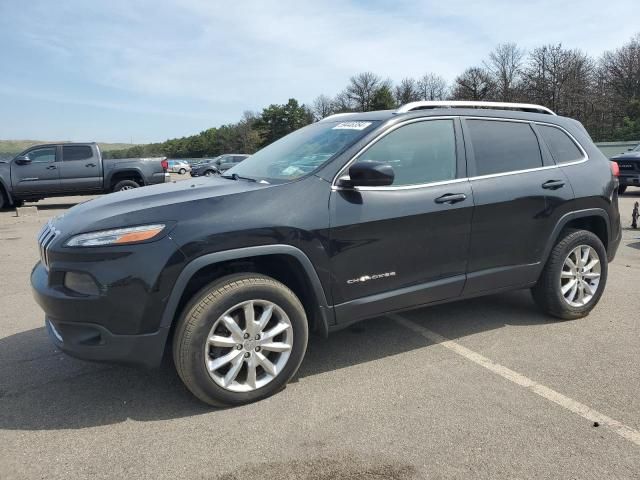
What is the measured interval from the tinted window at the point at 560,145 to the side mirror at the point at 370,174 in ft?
6.39

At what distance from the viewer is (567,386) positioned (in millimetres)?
3277

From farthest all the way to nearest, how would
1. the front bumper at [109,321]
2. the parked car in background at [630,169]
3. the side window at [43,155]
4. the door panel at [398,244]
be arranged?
1. the parked car in background at [630,169]
2. the side window at [43,155]
3. the door panel at [398,244]
4. the front bumper at [109,321]

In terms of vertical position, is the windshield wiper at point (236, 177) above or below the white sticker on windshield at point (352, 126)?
below

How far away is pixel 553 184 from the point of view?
13.8 ft

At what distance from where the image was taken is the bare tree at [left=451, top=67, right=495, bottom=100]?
58128mm

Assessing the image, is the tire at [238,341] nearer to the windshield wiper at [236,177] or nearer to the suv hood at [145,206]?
the suv hood at [145,206]

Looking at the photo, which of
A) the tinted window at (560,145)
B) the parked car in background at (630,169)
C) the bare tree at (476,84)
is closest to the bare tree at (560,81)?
the bare tree at (476,84)

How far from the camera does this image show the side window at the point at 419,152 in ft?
11.7

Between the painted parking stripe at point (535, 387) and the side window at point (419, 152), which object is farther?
the side window at point (419, 152)

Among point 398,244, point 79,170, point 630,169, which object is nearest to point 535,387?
point 398,244

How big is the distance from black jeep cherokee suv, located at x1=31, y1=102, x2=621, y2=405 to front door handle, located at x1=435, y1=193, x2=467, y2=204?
0.05 feet

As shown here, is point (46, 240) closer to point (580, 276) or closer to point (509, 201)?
point (509, 201)

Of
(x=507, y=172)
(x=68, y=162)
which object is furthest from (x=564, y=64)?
(x=507, y=172)

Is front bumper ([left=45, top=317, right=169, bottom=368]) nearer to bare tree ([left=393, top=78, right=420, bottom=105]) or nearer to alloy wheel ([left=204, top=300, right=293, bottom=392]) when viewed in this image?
alloy wheel ([left=204, top=300, right=293, bottom=392])
